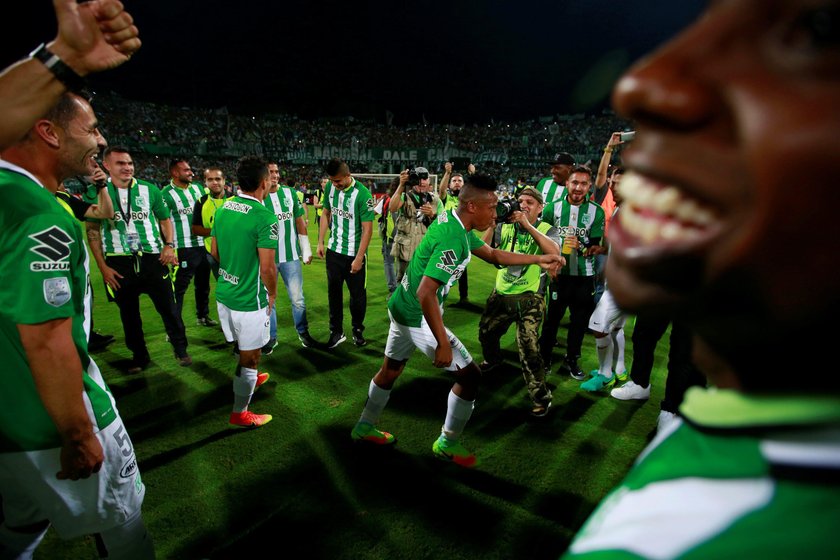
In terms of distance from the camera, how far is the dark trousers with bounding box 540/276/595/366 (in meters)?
4.79

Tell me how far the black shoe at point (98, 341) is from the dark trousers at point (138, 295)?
95 centimetres

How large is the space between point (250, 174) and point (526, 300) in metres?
2.88

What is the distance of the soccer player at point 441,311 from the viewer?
3.03 meters

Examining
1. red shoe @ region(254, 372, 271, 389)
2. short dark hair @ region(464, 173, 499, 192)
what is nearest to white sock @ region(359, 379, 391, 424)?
red shoe @ region(254, 372, 271, 389)

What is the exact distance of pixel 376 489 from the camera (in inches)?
122

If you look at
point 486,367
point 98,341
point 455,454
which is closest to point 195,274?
point 98,341

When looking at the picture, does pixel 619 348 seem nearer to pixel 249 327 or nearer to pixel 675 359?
pixel 675 359

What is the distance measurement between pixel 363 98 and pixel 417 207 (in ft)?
199

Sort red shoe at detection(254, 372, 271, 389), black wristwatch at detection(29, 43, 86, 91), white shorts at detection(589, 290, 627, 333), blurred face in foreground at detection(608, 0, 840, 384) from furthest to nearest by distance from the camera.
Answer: red shoe at detection(254, 372, 271, 389), white shorts at detection(589, 290, 627, 333), black wristwatch at detection(29, 43, 86, 91), blurred face in foreground at detection(608, 0, 840, 384)

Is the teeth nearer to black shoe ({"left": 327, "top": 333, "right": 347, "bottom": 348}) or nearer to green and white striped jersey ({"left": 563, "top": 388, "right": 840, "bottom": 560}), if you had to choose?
green and white striped jersey ({"left": 563, "top": 388, "right": 840, "bottom": 560})

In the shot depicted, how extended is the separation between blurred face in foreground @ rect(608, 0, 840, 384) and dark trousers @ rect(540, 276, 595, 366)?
4.35 meters

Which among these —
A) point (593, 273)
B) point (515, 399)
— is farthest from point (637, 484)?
point (593, 273)

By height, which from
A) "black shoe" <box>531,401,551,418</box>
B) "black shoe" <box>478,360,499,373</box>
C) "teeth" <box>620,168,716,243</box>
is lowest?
"black shoe" <box>478,360,499,373</box>

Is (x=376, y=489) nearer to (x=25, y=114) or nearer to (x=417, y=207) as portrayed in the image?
(x=25, y=114)
